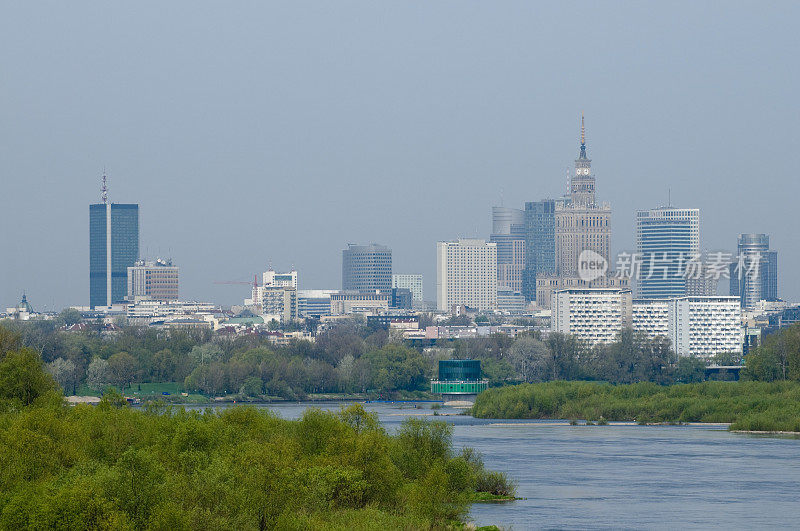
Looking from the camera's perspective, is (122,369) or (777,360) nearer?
(777,360)

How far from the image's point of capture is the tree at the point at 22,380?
65.4 meters

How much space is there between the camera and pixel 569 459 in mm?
77688

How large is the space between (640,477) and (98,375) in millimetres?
79199

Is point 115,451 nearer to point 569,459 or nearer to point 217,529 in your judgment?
point 217,529

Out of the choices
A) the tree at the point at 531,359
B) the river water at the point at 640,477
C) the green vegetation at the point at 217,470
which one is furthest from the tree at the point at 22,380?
the tree at the point at 531,359

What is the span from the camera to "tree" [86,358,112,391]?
139m

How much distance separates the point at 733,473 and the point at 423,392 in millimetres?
85154

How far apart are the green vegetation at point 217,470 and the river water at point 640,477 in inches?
124

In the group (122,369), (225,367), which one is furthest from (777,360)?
(122,369)

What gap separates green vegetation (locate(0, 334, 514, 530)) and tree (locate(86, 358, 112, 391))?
72847 mm

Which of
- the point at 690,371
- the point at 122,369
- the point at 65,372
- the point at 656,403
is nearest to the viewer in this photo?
the point at 656,403

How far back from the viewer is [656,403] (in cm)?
11231

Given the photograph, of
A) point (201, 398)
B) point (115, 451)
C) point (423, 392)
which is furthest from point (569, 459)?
point (423, 392)

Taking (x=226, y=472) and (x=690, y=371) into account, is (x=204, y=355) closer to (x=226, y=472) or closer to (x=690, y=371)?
(x=690, y=371)
